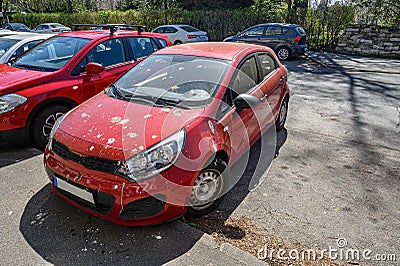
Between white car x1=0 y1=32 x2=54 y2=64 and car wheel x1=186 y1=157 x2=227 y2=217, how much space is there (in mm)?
4989

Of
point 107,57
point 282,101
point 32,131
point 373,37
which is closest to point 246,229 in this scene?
point 282,101

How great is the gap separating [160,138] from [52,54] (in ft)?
11.1

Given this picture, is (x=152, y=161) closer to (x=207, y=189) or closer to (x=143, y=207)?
(x=143, y=207)

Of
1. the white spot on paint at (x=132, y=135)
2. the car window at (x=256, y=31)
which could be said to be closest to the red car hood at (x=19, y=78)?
the white spot on paint at (x=132, y=135)

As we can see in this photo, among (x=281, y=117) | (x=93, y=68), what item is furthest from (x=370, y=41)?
(x=93, y=68)

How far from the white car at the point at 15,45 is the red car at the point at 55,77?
1118 millimetres

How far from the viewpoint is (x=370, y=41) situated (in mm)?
15109

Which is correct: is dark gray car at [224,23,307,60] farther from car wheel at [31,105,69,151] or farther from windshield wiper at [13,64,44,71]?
car wheel at [31,105,69,151]

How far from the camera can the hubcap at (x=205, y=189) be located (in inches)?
117

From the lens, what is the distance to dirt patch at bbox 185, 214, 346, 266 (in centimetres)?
262

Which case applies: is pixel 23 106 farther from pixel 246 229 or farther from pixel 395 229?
pixel 395 229

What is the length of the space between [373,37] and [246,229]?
50.9 ft

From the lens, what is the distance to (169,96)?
341 cm

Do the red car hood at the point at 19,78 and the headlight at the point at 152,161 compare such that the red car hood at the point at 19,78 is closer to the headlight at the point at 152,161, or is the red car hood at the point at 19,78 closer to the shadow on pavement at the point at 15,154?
the shadow on pavement at the point at 15,154
